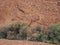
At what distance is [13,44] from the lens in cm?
1108

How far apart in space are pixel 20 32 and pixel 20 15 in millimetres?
2434

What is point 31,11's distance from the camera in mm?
14797

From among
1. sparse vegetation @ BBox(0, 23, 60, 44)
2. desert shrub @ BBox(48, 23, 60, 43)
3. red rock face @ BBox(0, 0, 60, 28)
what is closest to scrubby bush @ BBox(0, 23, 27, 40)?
sparse vegetation @ BBox(0, 23, 60, 44)

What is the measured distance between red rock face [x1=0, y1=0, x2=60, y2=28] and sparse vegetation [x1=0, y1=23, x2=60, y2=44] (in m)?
1.54

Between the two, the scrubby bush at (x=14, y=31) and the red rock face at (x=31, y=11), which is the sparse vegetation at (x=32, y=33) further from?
the red rock face at (x=31, y=11)

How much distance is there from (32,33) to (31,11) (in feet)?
8.20

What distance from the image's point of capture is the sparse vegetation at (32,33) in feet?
39.2

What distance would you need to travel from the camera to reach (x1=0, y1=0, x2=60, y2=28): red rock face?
1442cm

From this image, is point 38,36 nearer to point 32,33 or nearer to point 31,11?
point 32,33

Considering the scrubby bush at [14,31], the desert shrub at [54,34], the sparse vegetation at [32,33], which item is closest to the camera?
the desert shrub at [54,34]

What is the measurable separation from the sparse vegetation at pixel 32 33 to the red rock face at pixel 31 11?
154cm

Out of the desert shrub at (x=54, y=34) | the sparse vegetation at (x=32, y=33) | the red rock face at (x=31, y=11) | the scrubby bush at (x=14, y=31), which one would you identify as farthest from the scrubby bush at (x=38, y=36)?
the red rock face at (x=31, y=11)

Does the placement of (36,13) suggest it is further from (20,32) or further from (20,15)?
(20,32)

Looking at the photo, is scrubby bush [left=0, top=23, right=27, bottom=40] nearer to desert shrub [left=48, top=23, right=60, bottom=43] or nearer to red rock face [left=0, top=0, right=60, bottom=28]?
desert shrub [left=48, top=23, right=60, bottom=43]
